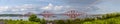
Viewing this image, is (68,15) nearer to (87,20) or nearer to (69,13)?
(69,13)

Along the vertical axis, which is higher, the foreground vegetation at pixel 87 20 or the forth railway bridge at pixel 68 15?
the forth railway bridge at pixel 68 15

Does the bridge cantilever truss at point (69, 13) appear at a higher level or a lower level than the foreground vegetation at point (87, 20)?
higher

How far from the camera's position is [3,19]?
151cm

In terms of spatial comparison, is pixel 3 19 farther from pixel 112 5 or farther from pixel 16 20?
pixel 112 5

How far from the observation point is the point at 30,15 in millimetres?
1499

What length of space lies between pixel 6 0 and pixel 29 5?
0.55 feet

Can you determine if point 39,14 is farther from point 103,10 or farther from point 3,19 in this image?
point 103,10

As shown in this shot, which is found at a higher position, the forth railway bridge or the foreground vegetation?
the forth railway bridge

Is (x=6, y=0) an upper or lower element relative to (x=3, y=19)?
upper

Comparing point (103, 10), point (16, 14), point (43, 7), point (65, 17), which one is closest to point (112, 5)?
point (103, 10)

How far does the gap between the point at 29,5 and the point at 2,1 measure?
19 centimetres

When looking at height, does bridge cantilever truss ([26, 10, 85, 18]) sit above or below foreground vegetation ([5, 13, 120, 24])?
above

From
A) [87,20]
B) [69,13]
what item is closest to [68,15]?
[69,13]

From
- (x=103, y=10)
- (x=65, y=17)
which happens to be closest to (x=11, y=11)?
(x=65, y=17)
